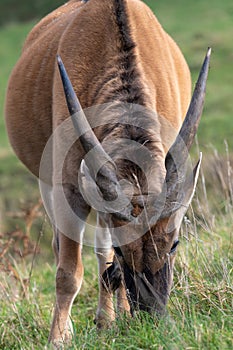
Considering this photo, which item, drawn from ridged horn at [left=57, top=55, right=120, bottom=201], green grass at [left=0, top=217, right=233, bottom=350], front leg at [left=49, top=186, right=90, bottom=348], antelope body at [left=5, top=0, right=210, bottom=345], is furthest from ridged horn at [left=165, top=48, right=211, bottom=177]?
front leg at [left=49, top=186, right=90, bottom=348]

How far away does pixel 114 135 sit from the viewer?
15.2 ft

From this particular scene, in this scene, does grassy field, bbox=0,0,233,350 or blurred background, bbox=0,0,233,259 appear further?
blurred background, bbox=0,0,233,259

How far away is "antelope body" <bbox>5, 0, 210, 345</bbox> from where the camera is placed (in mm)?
4316

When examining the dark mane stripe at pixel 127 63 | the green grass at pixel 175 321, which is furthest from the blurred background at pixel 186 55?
the dark mane stripe at pixel 127 63

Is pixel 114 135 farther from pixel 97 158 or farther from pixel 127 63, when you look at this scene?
pixel 127 63

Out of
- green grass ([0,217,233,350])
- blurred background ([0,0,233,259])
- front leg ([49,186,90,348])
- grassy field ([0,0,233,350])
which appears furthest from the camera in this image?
blurred background ([0,0,233,259])

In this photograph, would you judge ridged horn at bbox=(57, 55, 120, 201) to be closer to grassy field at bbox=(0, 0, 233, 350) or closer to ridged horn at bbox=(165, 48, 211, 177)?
ridged horn at bbox=(165, 48, 211, 177)

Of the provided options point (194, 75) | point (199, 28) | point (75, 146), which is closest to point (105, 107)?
point (75, 146)

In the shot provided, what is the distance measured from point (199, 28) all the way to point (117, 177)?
23521 millimetres

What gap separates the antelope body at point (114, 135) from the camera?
432 cm

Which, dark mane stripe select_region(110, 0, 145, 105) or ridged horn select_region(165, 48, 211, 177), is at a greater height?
dark mane stripe select_region(110, 0, 145, 105)

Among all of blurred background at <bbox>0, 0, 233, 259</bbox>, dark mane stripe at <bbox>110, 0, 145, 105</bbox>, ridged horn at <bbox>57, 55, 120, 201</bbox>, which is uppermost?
dark mane stripe at <bbox>110, 0, 145, 105</bbox>

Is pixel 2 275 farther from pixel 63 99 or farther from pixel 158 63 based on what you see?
pixel 158 63

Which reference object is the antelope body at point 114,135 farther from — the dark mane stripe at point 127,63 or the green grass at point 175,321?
the green grass at point 175,321
